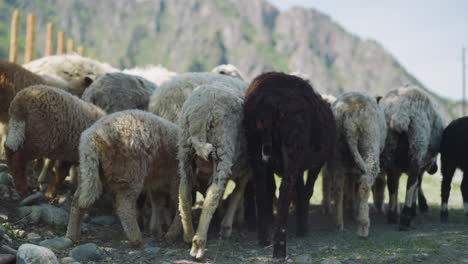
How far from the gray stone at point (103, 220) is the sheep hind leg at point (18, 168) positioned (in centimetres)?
104

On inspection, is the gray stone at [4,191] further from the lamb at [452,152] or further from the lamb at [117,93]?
the lamb at [452,152]

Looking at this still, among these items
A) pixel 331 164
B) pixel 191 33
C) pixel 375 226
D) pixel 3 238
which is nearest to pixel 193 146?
pixel 3 238

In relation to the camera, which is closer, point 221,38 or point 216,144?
point 216,144

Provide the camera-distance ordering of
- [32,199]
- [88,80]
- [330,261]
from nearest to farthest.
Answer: [330,261] → [32,199] → [88,80]

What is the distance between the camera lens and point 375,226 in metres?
7.70

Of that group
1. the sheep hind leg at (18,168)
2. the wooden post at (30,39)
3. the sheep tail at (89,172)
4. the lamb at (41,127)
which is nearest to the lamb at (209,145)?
the sheep tail at (89,172)

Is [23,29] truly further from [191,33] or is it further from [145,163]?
[145,163]

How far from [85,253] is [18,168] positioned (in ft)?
7.40

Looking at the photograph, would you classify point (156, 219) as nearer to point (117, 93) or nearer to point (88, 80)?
point (117, 93)

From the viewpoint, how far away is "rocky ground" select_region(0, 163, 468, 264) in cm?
502

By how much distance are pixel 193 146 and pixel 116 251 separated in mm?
1509

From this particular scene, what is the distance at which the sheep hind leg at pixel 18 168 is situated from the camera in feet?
20.9

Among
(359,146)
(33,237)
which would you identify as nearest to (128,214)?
(33,237)

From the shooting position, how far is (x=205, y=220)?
5156mm
